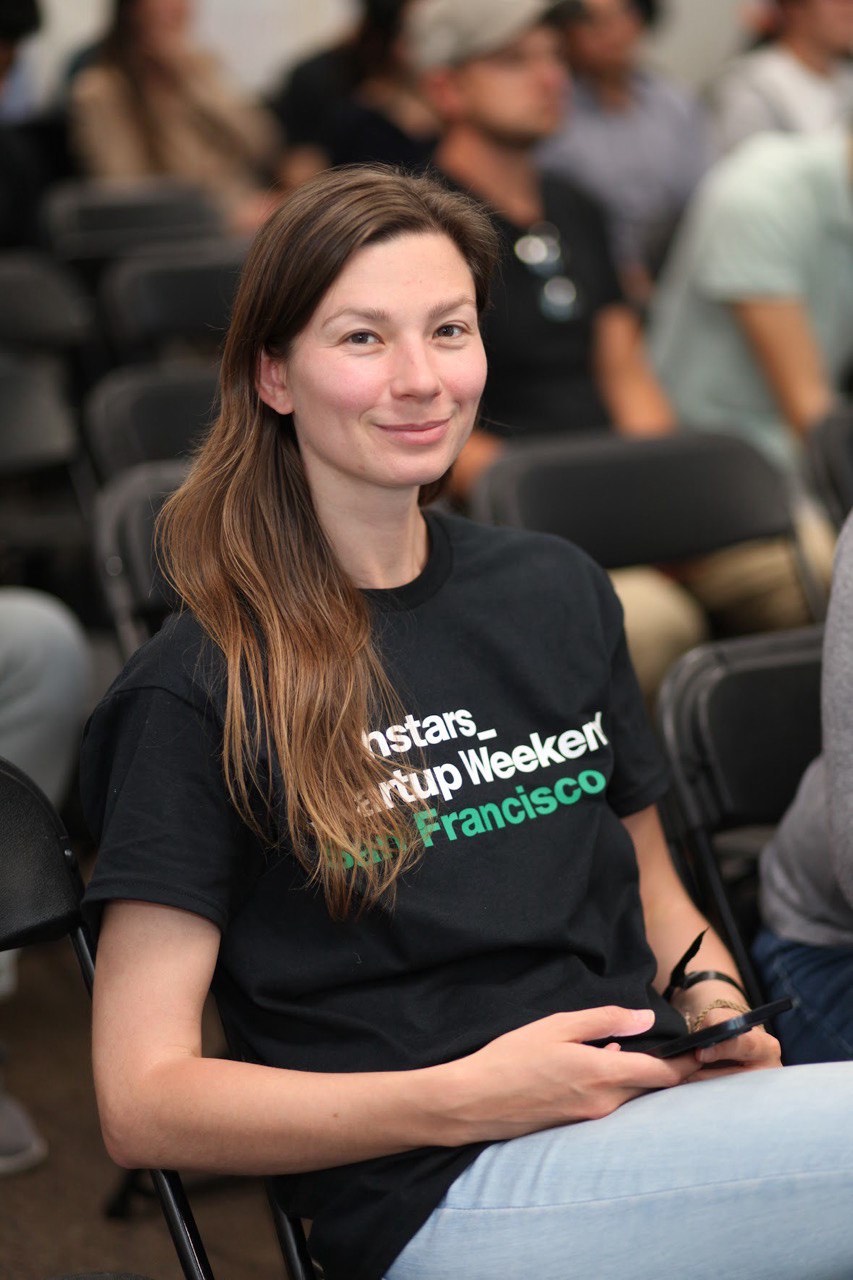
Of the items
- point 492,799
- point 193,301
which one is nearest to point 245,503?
point 492,799

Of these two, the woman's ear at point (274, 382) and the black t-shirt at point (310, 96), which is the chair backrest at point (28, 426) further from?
the black t-shirt at point (310, 96)

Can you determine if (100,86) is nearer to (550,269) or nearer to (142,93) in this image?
(142,93)

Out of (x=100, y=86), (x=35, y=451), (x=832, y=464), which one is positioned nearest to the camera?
(x=832, y=464)

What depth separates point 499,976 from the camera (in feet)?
4.55

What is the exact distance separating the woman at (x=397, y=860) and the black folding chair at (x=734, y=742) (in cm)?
21

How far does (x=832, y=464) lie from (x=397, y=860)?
1.48 metres

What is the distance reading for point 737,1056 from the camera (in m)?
1.33

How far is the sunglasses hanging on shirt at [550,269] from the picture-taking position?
3209mm

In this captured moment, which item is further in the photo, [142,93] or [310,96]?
[310,96]

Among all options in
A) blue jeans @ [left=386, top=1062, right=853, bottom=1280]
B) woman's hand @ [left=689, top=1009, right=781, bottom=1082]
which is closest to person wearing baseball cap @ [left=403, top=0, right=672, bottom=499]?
woman's hand @ [left=689, top=1009, right=781, bottom=1082]

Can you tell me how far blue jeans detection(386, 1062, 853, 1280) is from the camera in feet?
4.00

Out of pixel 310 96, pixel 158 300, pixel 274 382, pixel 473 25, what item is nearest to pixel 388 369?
pixel 274 382

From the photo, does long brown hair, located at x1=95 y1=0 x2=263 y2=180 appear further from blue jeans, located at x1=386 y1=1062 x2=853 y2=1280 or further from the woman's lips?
blue jeans, located at x1=386 y1=1062 x2=853 y2=1280

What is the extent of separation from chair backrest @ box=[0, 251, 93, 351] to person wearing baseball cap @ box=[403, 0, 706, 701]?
3.83 ft
